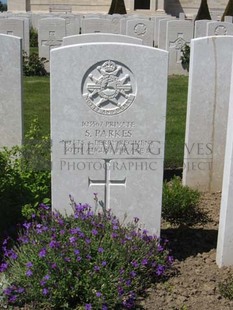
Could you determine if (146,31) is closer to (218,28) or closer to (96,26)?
(96,26)

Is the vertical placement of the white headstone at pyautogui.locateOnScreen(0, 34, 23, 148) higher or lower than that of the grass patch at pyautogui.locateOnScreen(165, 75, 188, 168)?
higher

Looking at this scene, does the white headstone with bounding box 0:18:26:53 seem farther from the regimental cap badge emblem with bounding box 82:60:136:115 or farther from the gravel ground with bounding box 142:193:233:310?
the regimental cap badge emblem with bounding box 82:60:136:115

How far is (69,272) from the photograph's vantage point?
3391 mm

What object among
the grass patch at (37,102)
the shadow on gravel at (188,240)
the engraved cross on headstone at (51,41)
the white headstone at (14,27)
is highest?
the white headstone at (14,27)

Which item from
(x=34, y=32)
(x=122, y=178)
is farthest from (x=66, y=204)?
(x=34, y=32)

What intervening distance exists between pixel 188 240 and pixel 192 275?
2.06ft

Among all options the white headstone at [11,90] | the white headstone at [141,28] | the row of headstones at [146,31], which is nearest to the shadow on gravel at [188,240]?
the white headstone at [11,90]

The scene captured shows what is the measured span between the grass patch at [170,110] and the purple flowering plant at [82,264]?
2129mm

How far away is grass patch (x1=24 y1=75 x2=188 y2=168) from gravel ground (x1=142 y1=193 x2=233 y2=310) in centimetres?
196

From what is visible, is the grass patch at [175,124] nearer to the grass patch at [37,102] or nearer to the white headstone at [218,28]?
the grass patch at [37,102]

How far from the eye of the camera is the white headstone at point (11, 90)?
4.95 meters

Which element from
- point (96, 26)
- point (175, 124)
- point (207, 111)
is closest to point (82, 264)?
point (207, 111)

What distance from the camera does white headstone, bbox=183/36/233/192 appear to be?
5.41 m

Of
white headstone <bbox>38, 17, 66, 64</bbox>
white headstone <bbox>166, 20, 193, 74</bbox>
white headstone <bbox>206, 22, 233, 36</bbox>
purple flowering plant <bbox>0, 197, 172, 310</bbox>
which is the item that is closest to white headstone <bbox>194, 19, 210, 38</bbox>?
white headstone <bbox>206, 22, 233, 36</bbox>
